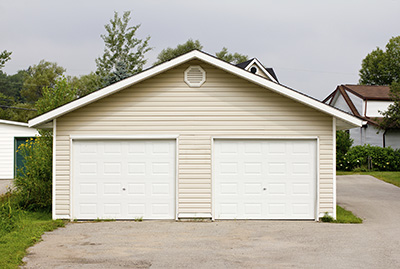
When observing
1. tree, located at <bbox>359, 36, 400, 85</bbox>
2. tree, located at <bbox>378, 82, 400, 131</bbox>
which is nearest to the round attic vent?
tree, located at <bbox>378, 82, 400, 131</bbox>

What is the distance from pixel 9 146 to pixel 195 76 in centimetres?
1580

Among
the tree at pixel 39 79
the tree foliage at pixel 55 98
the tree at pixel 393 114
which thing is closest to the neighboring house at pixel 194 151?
the tree foliage at pixel 55 98

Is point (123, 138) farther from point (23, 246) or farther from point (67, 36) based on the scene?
point (67, 36)

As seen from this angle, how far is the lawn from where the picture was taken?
8.32 meters

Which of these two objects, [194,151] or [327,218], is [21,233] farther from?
[327,218]

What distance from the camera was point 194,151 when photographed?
13.0 metres

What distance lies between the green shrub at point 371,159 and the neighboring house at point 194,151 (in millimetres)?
15914

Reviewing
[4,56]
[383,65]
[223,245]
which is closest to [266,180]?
[223,245]

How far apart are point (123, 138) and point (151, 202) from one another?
182cm

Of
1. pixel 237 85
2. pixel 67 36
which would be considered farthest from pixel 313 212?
pixel 67 36

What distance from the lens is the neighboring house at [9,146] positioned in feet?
83.1

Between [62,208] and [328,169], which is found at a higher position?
[328,169]

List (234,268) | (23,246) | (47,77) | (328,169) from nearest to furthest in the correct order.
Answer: (234,268) < (23,246) < (328,169) < (47,77)

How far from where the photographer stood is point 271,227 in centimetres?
1188
